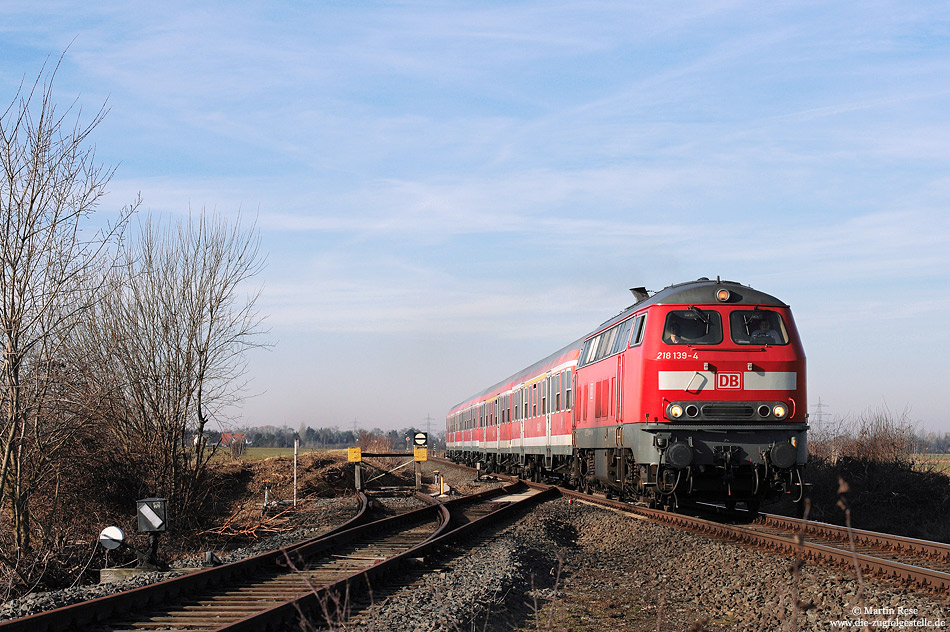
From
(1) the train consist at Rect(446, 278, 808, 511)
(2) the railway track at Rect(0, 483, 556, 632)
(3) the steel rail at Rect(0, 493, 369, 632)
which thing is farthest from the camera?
(1) the train consist at Rect(446, 278, 808, 511)

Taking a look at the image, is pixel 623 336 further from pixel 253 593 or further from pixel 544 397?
pixel 544 397

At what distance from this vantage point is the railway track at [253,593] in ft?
22.5

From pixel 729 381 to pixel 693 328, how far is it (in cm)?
96

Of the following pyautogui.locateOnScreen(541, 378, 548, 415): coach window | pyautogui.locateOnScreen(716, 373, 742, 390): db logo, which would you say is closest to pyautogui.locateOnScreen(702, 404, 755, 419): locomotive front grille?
pyautogui.locateOnScreen(716, 373, 742, 390): db logo

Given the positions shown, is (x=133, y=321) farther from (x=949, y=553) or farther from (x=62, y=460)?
(x=949, y=553)

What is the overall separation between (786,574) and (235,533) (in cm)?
1074

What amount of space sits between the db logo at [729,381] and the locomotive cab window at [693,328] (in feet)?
1.75

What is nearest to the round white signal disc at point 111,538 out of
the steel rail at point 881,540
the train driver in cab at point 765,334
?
the steel rail at point 881,540

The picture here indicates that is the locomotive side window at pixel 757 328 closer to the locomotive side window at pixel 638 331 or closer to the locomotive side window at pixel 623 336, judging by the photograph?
the locomotive side window at pixel 638 331

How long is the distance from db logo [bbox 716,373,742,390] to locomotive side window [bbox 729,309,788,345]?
1.76 ft

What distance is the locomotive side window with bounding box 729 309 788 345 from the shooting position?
1292cm

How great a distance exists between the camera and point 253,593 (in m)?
8.59

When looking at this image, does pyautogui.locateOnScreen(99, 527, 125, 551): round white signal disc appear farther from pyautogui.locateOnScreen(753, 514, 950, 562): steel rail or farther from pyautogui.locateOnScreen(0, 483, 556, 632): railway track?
pyautogui.locateOnScreen(753, 514, 950, 562): steel rail

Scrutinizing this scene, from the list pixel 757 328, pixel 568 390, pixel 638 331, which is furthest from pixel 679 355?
pixel 568 390
